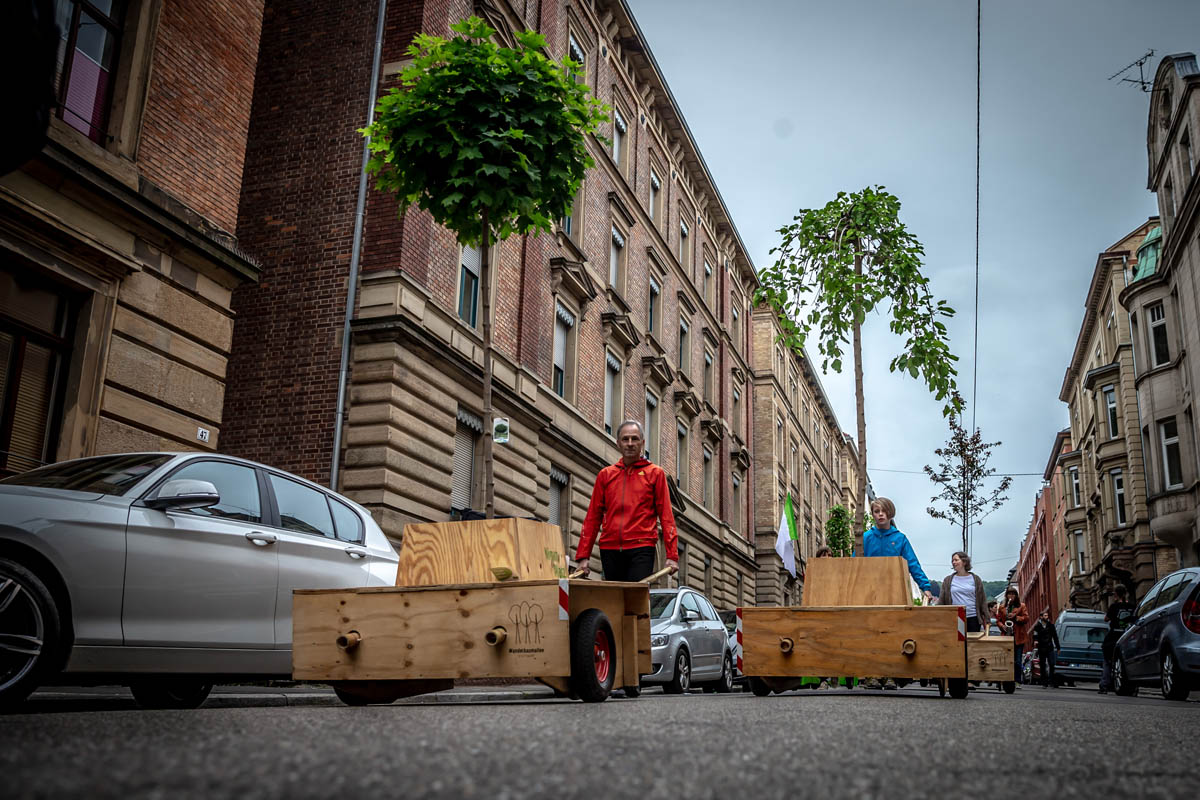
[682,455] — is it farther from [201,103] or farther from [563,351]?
[201,103]

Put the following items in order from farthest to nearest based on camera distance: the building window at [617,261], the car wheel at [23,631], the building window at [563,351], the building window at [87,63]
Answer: the building window at [617,261]
the building window at [563,351]
the building window at [87,63]
the car wheel at [23,631]

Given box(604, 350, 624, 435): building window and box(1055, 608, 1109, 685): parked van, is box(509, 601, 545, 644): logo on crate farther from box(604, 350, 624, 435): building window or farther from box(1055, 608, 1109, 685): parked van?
box(1055, 608, 1109, 685): parked van

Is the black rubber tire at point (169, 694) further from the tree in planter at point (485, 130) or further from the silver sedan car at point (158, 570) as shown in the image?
the tree in planter at point (485, 130)

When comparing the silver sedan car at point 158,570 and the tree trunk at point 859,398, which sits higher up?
the tree trunk at point 859,398

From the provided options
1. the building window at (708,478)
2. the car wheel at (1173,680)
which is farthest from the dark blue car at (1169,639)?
the building window at (708,478)

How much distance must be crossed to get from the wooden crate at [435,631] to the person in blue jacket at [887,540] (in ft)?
14.8

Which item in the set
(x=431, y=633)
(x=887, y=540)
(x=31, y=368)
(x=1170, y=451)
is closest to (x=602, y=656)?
(x=431, y=633)

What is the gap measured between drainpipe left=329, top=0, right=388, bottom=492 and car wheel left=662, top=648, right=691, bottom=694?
5.46m

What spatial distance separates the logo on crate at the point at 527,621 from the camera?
627 centimetres

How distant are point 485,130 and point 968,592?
891 cm

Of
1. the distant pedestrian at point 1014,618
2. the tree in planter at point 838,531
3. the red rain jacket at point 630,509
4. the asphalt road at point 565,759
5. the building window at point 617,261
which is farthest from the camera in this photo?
the tree in planter at point 838,531

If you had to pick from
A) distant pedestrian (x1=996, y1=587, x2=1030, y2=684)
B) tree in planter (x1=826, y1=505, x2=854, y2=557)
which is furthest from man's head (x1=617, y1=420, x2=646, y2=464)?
tree in planter (x1=826, y1=505, x2=854, y2=557)

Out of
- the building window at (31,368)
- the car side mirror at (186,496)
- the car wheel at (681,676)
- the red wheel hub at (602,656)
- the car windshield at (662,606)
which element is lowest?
the car wheel at (681,676)

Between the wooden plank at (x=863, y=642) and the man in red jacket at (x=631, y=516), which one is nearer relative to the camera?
the man in red jacket at (x=631, y=516)
